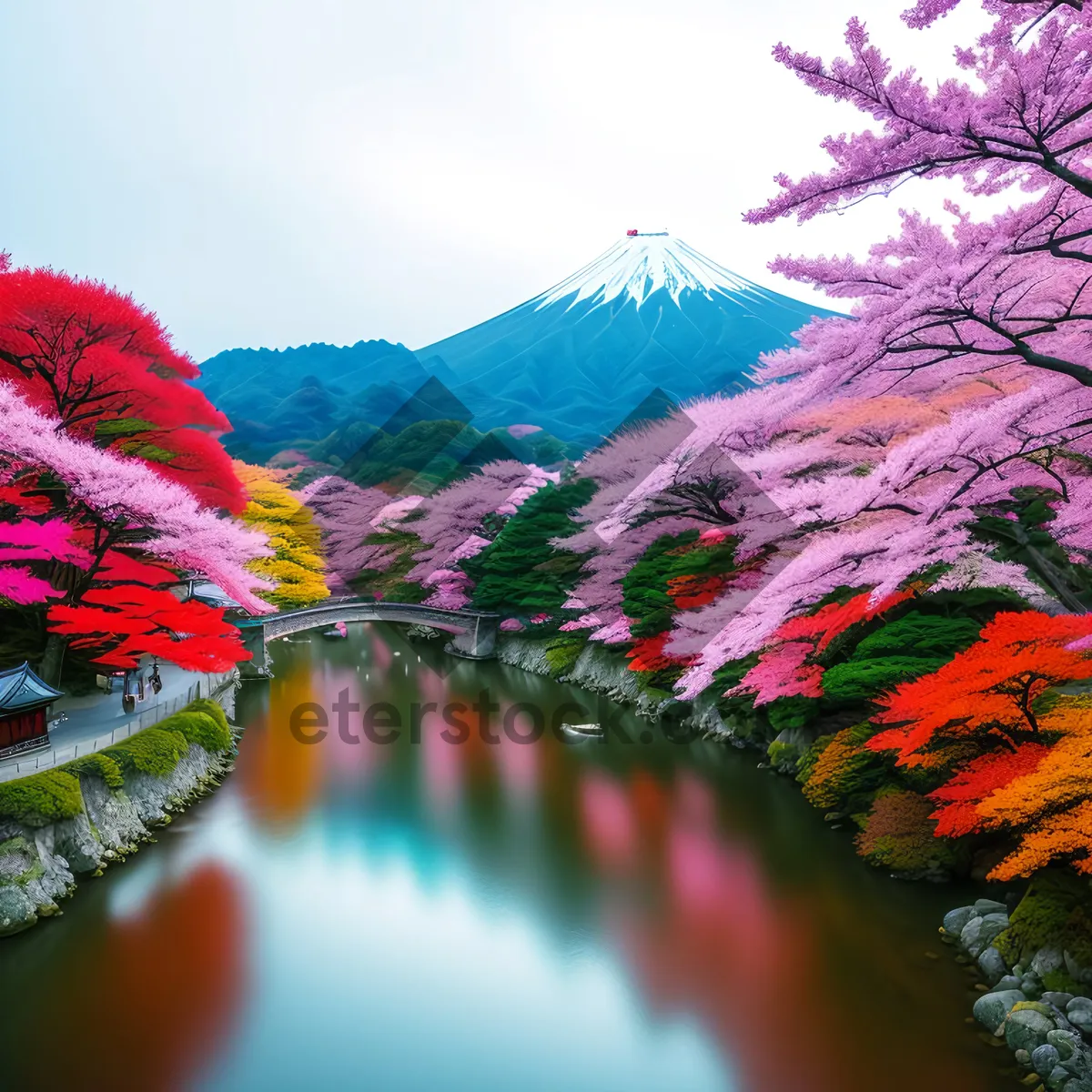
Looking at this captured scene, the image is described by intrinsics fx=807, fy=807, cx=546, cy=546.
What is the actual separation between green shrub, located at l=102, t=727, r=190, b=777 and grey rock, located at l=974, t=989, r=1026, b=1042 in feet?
35.4

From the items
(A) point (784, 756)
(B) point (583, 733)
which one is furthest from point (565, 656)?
(A) point (784, 756)

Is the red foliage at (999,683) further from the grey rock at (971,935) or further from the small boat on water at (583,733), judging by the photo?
the small boat on water at (583,733)

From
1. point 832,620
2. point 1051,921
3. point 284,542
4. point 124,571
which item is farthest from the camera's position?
point 284,542

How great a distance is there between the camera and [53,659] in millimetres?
13406

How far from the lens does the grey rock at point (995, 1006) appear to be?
7.22m

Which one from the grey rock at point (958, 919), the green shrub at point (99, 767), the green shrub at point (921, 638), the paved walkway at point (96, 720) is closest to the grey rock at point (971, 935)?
the grey rock at point (958, 919)

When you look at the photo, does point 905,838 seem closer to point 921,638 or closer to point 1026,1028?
point 921,638

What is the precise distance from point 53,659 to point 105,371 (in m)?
5.03

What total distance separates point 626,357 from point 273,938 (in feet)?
181

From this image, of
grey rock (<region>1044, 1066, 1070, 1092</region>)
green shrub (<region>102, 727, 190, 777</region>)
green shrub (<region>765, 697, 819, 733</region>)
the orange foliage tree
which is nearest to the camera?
grey rock (<region>1044, 1066, 1070, 1092</region>)

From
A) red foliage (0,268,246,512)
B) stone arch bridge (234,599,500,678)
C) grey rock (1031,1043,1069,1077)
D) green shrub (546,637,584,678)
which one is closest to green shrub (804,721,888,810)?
grey rock (1031,1043,1069,1077)

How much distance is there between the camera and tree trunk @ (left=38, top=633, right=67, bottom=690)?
13.3 m

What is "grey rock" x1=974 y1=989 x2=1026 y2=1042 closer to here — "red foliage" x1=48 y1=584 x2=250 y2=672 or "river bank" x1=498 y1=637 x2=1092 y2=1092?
"river bank" x1=498 y1=637 x2=1092 y2=1092

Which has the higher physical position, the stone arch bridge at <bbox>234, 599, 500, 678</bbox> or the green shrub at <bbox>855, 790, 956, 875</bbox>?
the stone arch bridge at <bbox>234, 599, 500, 678</bbox>
